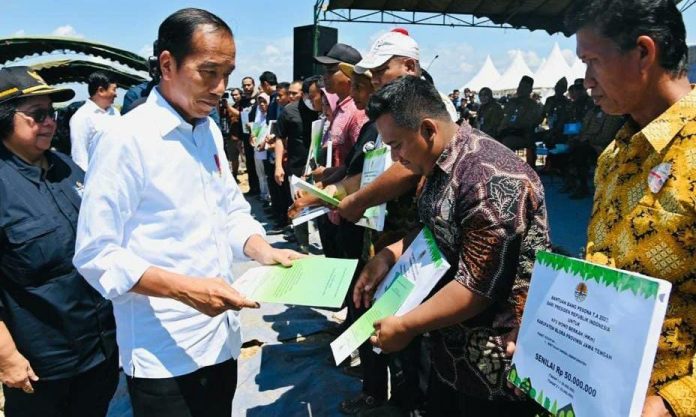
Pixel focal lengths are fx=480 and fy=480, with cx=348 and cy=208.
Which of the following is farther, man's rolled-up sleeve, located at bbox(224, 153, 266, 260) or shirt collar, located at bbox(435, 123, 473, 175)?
man's rolled-up sleeve, located at bbox(224, 153, 266, 260)

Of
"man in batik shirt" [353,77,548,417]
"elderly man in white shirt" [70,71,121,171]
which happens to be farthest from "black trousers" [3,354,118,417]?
"elderly man in white shirt" [70,71,121,171]

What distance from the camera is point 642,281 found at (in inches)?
35.3

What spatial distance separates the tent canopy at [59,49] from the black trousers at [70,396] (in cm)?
Result: 785

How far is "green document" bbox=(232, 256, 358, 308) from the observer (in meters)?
1.51

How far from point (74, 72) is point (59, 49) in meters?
0.70

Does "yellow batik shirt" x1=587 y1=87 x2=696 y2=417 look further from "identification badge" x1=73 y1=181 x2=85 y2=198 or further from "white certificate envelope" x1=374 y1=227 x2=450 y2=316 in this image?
"identification badge" x1=73 y1=181 x2=85 y2=198

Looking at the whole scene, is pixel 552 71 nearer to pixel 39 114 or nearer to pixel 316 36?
pixel 316 36

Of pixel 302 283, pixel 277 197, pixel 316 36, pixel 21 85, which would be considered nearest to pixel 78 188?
pixel 21 85

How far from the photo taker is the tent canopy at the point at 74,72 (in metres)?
7.53

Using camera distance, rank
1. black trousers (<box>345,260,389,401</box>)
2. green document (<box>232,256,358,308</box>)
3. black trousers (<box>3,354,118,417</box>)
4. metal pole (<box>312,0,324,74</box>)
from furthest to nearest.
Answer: metal pole (<box>312,0,324,74</box>) < black trousers (<box>345,260,389,401</box>) < black trousers (<box>3,354,118,417</box>) < green document (<box>232,256,358,308</box>)

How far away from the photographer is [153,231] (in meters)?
1.51

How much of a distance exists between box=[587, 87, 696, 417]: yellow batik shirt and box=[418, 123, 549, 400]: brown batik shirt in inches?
12.8

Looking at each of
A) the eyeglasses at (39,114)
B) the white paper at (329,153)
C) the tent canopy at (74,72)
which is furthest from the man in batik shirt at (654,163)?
the tent canopy at (74,72)

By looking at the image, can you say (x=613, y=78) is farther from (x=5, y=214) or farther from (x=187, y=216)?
(x=5, y=214)
